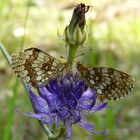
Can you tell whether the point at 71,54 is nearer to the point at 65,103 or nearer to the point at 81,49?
the point at 65,103

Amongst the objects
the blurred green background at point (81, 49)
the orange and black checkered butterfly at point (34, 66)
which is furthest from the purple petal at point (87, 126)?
the blurred green background at point (81, 49)

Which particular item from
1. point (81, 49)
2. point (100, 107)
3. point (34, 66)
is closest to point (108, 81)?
point (100, 107)

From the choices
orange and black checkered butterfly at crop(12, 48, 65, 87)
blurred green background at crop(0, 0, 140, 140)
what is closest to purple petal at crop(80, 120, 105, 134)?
orange and black checkered butterfly at crop(12, 48, 65, 87)

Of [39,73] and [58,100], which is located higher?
[39,73]

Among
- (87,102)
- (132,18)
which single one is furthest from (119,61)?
(87,102)

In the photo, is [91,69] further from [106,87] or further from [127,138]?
[127,138]

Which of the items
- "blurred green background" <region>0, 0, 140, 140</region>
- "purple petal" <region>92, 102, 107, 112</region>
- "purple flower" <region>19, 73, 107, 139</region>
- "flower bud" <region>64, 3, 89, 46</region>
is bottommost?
"blurred green background" <region>0, 0, 140, 140</region>

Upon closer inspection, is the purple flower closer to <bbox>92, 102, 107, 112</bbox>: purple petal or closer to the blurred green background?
Answer: <bbox>92, 102, 107, 112</bbox>: purple petal
